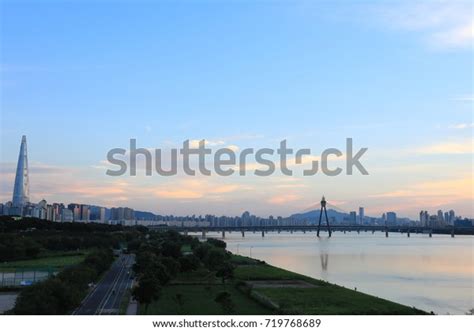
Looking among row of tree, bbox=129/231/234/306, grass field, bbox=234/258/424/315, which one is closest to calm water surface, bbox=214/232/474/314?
grass field, bbox=234/258/424/315

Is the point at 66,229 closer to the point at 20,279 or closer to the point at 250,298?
the point at 20,279

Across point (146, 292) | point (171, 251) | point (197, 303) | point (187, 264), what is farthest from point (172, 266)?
point (171, 251)

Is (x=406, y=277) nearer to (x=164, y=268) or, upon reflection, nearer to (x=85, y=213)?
(x=164, y=268)

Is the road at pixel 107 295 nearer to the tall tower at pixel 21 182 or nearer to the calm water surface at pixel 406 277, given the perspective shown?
the calm water surface at pixel 406 277

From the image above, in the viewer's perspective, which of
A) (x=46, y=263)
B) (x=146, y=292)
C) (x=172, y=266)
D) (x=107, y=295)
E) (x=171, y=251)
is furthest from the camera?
(x=171, y=251)

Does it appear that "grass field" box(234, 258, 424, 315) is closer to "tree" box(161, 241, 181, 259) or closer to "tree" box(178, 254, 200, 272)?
"tree" box(178, 254, 200, 272)
